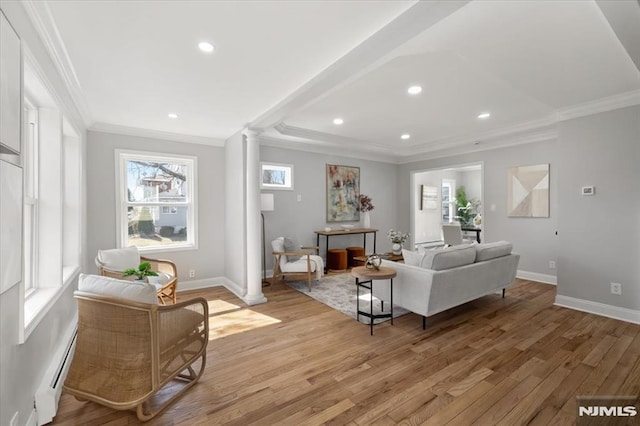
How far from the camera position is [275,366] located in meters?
2.40

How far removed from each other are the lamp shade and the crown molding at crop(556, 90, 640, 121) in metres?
4.36

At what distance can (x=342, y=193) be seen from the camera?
6273 millimetres

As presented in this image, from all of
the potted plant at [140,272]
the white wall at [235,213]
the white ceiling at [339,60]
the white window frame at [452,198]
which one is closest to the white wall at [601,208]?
the white ceiling at [339,60]

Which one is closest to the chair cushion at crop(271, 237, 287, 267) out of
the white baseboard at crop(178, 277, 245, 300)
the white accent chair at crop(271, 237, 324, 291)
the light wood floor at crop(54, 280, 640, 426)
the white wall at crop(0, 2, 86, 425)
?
the white accent chair at crop(271, 237, 324, 291)

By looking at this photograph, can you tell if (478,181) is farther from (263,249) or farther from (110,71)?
(110,71)

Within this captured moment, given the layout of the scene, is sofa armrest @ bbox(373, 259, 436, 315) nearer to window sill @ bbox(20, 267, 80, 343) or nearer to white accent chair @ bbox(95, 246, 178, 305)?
white accent chair @ bbox(95, 246, 178, 305)

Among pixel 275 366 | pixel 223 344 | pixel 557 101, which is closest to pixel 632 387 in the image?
pixel 275 366

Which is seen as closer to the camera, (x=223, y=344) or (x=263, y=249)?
(x=223, y=344)

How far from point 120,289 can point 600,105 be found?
5.32 meters

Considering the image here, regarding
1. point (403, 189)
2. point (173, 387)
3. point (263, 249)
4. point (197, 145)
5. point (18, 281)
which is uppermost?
point (197, 145)

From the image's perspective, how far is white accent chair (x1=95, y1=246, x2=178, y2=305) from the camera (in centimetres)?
321

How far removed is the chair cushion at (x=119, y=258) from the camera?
3.40 metres

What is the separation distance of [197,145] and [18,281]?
3.53m

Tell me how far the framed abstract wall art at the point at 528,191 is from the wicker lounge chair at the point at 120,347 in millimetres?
5730
